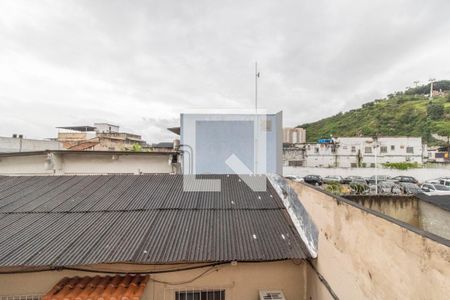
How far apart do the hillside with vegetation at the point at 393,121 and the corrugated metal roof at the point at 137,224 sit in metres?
54.7

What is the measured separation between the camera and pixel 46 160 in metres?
8.22

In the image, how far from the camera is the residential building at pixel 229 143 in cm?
1134

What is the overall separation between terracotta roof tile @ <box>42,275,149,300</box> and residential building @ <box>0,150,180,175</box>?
574 cm

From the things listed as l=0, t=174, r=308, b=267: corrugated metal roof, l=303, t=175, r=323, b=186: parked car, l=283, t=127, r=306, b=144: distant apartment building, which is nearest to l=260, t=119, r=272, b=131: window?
l=0, t=174, r=308, b=267: corrugated metal roof

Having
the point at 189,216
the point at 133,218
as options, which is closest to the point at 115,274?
the point at 133,218

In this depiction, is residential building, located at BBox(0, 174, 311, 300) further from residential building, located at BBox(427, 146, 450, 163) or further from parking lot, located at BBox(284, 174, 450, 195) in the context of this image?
residential building, located at BBox(427, 146, 450, 163)

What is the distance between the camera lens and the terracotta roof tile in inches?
128

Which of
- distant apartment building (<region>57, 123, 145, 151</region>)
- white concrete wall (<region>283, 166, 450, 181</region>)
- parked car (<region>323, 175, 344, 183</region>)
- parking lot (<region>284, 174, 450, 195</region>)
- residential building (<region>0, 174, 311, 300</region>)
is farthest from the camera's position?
white concrete wall (<region>283, 166, 450, 181</region>)

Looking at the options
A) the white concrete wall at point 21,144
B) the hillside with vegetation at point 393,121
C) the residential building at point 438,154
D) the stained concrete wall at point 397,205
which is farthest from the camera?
the hillside with vegetation at point 393,121

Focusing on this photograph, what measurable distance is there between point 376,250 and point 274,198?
118 inches

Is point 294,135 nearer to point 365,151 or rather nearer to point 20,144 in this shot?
point 365,151

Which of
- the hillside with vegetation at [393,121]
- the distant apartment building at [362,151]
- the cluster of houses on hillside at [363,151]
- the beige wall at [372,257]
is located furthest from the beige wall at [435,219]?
the hillside with vegetation at [393,121]

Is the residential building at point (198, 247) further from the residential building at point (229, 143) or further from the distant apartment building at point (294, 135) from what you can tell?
the distant apartment building at point (294, 135)

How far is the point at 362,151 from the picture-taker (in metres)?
32.4
